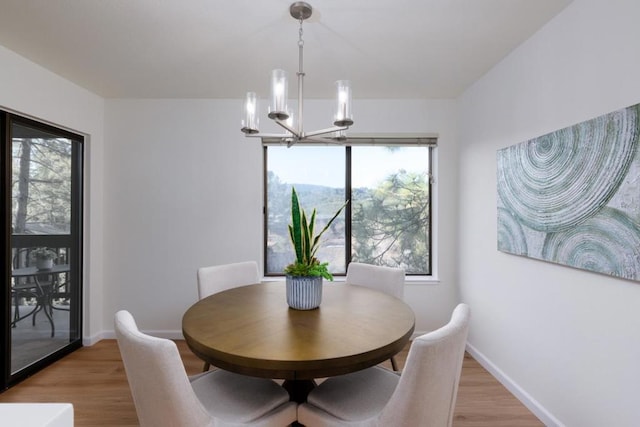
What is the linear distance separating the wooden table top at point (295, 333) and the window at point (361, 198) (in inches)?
53.0

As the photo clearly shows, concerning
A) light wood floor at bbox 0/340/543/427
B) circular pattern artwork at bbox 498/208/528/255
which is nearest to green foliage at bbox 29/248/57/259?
light wood floor at bbox 0/340/543/427

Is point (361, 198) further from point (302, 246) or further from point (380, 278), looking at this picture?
point (302, 246)

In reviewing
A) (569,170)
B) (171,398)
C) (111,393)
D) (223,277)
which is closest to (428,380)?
(171,398)

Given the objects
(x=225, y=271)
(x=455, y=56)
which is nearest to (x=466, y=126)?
(x=455, y=56)

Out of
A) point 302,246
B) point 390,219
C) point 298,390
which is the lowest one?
point 298,390

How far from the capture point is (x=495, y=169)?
2420 millimetres

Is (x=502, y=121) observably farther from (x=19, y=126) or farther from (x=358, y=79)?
(x=19, y=126)

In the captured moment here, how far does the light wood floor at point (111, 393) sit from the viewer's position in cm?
192

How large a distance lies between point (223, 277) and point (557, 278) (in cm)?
217

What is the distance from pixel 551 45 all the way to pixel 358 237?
7.01ft

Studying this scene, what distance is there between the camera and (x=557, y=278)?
1.80 metres

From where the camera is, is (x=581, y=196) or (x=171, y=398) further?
(x=581, y=196)

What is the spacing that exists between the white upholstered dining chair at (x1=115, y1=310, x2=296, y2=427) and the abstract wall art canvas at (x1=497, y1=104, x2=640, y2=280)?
161 centimetres

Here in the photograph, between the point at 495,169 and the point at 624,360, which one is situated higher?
the point at 495,169
